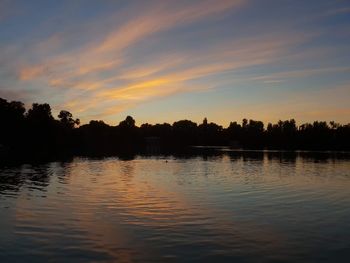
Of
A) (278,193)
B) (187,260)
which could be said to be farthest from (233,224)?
(278,193)

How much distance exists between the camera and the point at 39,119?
193250mm

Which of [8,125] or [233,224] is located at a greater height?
[8,125]

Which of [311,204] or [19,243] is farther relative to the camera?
[311,204]

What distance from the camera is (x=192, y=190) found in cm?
4456

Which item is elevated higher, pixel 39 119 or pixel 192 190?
pixel 39 119

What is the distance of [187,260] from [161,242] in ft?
10.8

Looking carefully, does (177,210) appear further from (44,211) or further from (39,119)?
(39,119)

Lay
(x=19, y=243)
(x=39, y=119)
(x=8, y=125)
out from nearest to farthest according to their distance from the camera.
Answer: (x=19, y=243)
(x=8, y=125)
(x=39, y=119)

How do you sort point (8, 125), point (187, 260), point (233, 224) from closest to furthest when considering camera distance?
point (187, 260) < point (233, 224) < point (8, 125)

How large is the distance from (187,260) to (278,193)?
26.5 m

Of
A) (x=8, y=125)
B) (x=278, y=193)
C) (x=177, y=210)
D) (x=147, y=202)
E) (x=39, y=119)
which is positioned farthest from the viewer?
(x=39, y=119)

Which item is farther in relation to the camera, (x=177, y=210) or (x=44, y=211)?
(x=177, y=210)

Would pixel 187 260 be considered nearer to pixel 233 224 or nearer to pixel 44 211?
pixel 233 224

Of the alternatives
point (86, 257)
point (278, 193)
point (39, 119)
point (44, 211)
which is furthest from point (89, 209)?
point (39, 119)
